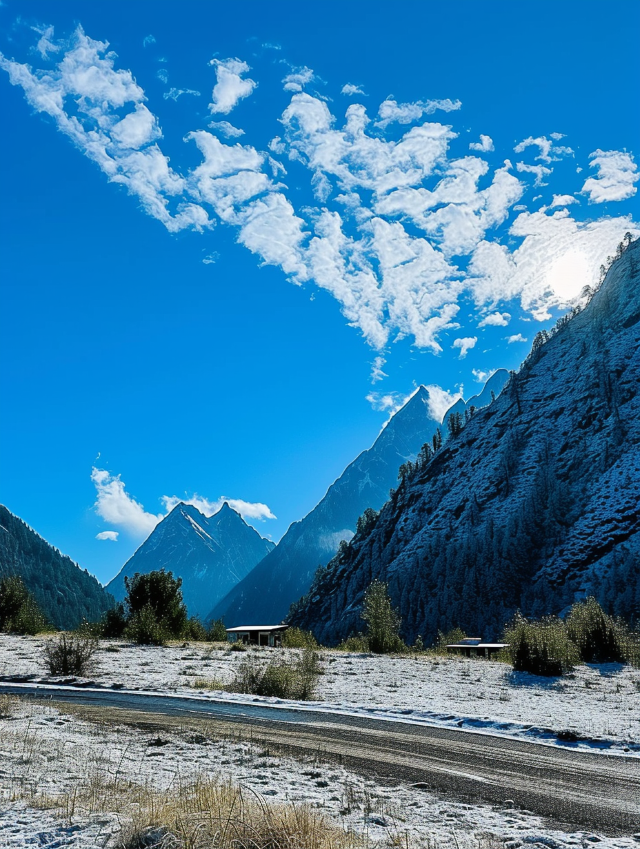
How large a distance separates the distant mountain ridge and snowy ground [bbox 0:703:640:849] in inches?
6571

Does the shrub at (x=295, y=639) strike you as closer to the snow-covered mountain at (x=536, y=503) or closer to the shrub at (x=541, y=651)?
the shrub at (x=541, y=651)

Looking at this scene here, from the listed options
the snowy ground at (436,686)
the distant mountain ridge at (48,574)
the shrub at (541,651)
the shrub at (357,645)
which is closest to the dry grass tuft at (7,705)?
the snowy ground at (436,686)

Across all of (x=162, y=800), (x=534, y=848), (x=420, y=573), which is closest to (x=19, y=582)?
(x=162, y=800)

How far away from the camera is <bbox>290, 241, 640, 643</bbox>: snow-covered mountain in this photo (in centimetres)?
8331

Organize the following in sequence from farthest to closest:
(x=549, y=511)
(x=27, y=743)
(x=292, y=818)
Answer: (x=549, y=511), (x=27, y=743), (x=292, y=818)

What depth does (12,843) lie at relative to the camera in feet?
16.7

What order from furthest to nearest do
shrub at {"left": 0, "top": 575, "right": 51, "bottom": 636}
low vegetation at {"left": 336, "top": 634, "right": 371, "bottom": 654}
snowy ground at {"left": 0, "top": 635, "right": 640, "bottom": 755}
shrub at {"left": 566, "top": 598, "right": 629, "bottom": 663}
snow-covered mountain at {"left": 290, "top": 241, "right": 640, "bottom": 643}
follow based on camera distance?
1. snow-covered mountain at {"left": 290, "top": 241, "right": 640, "bottom": 643}
2. shrub at {"left": 0, "top": 575, "right": 51, "bottom": 636}
3. low vegetation at {"left": 336, "top": 634, "right": 371, "bottom": 654}
4. shrub at {"left": 566, "top": 598, "right": 629, "bottom": 663}
5. snowy ground at {"left": 0, "top": 635, "right": 640, "bottom": 755}

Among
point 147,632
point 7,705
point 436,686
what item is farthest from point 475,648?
point 7,705

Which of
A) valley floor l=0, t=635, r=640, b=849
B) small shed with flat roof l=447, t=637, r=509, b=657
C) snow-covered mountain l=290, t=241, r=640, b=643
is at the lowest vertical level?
small shed with flat roof l=447, t=637, r=509, b=657

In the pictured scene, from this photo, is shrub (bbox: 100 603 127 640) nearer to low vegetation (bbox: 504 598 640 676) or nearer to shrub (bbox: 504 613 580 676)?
low vegetation (bbox: 504 598 640 676)

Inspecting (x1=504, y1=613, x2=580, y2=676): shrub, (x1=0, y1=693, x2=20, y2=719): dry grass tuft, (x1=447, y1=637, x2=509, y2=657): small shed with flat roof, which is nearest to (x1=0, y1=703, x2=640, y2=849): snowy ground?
(x1=0, y1=693, x2=20, y2=719): dry grass tuft

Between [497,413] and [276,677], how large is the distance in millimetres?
111107

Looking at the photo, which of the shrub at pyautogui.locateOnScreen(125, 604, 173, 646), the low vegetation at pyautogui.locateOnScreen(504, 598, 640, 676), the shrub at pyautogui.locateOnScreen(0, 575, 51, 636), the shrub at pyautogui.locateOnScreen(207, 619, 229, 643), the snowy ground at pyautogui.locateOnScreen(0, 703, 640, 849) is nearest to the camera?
the snowy ground at pyautogui.locateOnScreen(0, 703, 640, 849)

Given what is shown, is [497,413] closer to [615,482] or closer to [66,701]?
[615,482]
